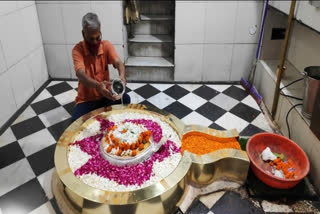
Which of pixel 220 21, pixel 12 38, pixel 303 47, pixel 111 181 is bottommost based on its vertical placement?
pixel 111 181

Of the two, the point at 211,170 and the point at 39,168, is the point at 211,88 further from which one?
the point at 39,168

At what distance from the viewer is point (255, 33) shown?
162 inches

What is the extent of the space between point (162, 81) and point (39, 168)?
243cm

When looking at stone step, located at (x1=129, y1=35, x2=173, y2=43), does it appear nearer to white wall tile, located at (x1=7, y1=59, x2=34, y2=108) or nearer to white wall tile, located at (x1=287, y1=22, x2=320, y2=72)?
white wall tile, located at (x1=7, y1=59, x2=34, y2=108)

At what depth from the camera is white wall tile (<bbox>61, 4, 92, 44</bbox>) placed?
4.05 meters

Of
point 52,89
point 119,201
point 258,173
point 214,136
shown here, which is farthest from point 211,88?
point 119,201

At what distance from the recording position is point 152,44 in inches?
178

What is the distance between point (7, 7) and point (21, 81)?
0.97 meters

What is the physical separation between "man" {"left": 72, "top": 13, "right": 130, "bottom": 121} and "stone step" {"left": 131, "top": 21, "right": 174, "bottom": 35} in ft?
6.09

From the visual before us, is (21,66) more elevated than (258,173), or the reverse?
(21,66)

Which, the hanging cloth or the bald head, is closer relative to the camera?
the bald head

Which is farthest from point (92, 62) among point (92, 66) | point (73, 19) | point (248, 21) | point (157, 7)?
point (248, 21)

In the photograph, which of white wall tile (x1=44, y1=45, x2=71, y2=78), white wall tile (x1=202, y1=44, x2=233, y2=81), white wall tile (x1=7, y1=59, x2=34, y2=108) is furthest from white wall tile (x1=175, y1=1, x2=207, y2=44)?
white wall tile (x1=7, y1=59, x2=34, y2=108)

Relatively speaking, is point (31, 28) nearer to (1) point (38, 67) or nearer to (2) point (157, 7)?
(1) point (38, 67)
